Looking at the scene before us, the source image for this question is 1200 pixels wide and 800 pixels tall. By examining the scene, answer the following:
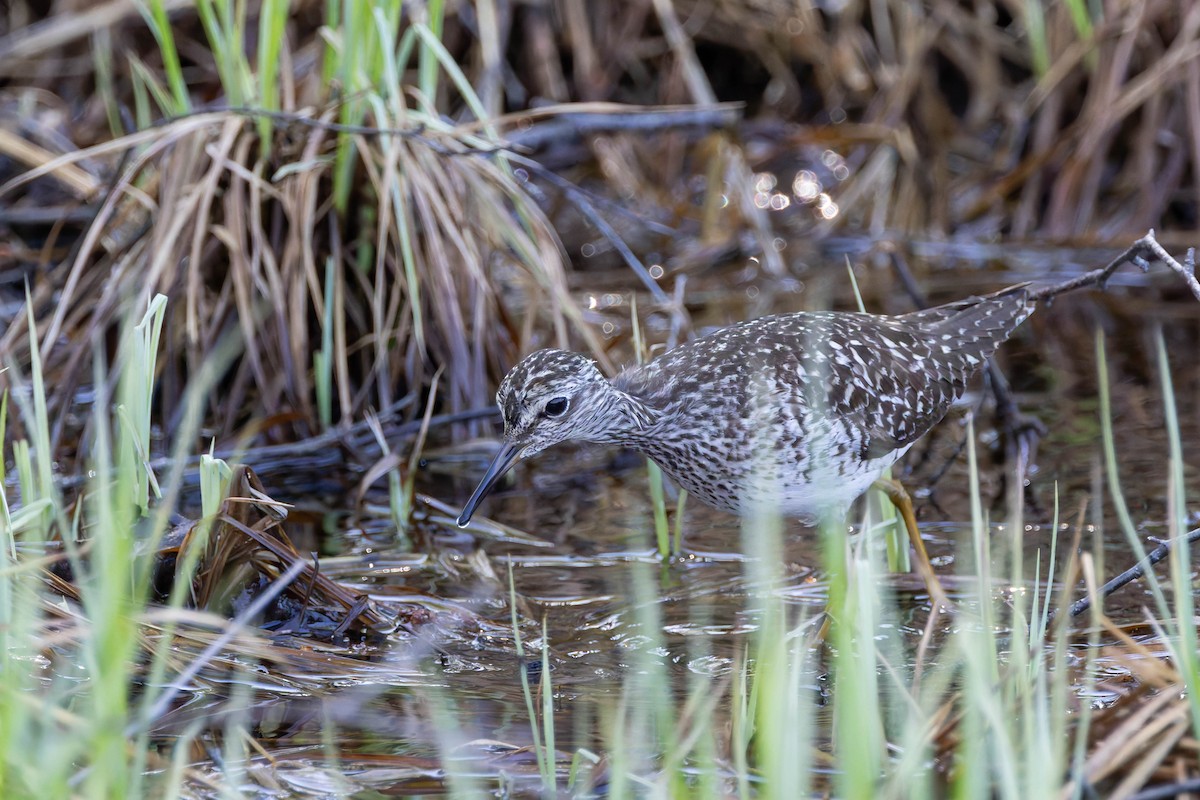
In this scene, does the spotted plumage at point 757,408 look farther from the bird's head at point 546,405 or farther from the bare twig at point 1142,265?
the bare twig at point 1142,265

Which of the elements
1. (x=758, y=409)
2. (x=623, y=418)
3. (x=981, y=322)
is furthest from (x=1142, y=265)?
(x=623, y=418)

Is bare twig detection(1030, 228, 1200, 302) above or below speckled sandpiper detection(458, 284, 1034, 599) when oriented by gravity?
above

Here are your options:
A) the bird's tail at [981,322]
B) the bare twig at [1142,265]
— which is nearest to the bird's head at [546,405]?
the bird's tail at [981,322]

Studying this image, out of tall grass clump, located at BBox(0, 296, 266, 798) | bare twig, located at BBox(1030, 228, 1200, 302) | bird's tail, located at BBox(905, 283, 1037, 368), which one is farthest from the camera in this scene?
bird's tail, located at BBox(905, 283, 1037, 368)

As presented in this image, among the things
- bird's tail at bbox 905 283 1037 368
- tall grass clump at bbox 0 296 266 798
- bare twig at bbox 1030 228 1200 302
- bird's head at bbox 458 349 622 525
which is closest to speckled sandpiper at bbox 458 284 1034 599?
bird's head at bbox 458 349 622 525

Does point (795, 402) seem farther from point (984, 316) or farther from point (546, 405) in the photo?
point (984, 316)

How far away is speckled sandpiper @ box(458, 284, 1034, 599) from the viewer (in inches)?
182

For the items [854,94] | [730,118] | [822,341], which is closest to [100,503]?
[822,341]

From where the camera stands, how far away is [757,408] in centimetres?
465

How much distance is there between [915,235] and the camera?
8.82 meters

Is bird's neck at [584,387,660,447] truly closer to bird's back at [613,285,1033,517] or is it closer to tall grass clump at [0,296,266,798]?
bird's back at [613,285,1033,517]

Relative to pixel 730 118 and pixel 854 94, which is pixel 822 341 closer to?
pixel 730 118

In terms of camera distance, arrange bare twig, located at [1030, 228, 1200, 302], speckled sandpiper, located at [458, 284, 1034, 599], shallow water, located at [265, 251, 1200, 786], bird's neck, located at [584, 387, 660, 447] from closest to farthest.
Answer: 1. shallow water, located at [265, 251, 1200, 786]
2. bare twig, located at [1030, 228, 1200, 302]
3. speckled sandpiper, located at [458, 284, 1034, 599]
4. bird's neck, located at [584, 387, 660, 447]

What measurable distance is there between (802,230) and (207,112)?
4.31m
